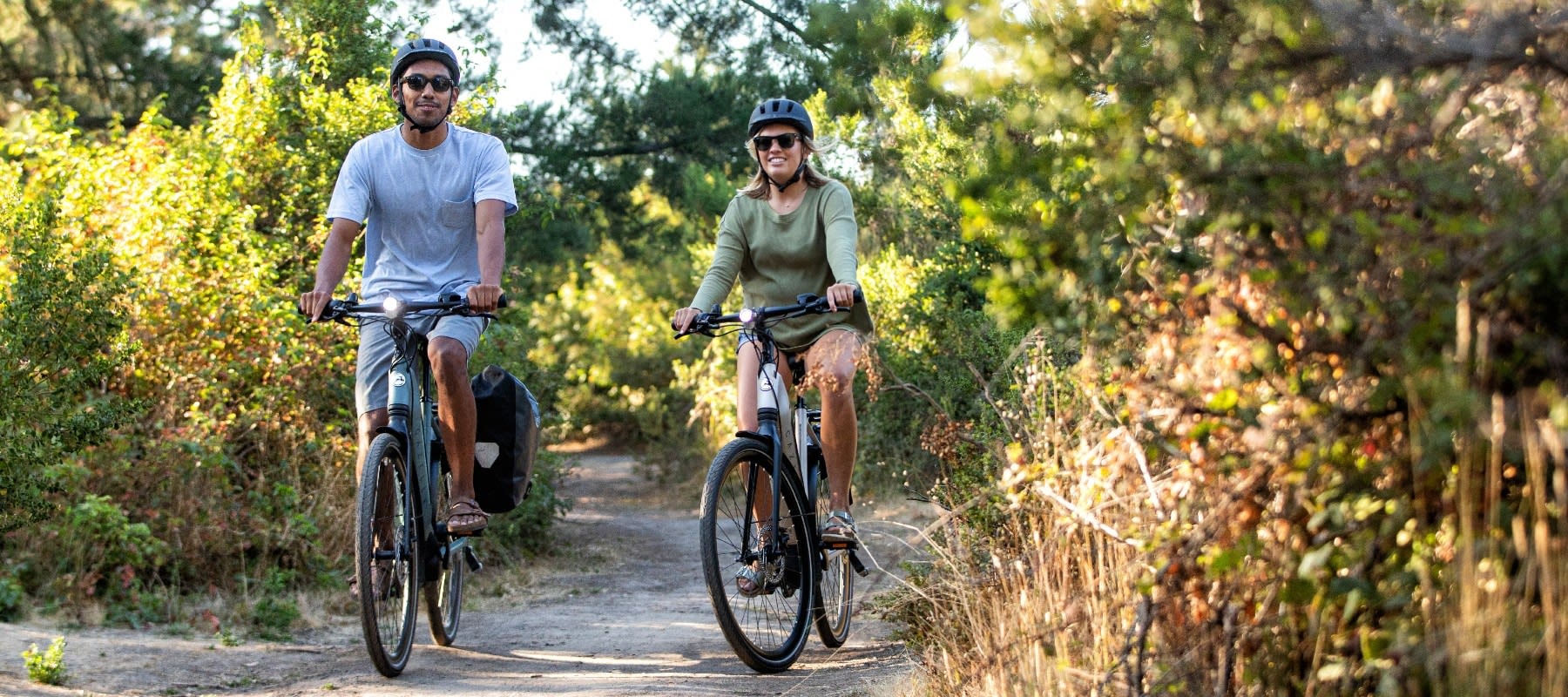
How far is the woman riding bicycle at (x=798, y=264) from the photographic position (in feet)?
17.5

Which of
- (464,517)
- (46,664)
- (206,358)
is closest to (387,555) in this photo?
(464,517)

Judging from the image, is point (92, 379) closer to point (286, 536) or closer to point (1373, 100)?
point (286, 536)

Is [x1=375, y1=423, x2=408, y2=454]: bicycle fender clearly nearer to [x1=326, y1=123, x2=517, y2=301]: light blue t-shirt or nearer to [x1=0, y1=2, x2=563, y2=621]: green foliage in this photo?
[x1=326, y1=123, x2=517, y2=301]: light blue t-shirt

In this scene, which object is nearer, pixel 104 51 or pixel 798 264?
pixel 798 264

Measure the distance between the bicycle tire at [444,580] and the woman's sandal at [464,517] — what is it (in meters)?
0.07

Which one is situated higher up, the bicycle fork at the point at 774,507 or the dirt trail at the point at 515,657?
the bicycle fork at the point at 774,507

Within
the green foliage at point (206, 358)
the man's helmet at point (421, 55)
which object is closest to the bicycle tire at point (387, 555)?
the green foliage at point (206, 358)

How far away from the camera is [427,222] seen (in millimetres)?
5547

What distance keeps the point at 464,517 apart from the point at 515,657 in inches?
22.2

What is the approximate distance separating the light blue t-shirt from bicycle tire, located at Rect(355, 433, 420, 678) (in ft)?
2.27

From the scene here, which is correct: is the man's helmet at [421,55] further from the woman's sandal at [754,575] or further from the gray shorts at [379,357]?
the woman's sandal at [754,575]

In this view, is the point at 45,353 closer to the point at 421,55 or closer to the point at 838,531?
the point at 421,55

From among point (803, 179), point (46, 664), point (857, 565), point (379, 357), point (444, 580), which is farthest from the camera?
point (444, 580)

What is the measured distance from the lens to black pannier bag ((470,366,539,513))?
5.69 m
